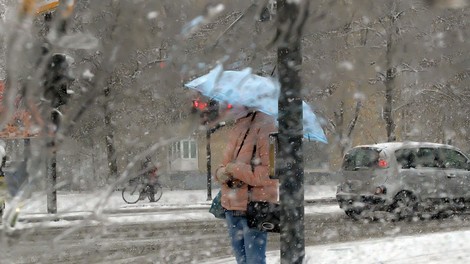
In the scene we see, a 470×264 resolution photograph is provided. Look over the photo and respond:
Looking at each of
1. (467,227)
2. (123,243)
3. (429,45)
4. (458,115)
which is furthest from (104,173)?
(458,115)

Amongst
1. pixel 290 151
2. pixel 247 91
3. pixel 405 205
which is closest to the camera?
pixel 247 91

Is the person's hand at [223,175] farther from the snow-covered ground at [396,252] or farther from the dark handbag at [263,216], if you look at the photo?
the snow-covered ground at [396,252]

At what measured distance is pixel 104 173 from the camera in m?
2.42

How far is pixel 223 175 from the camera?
Answer: 14.5 feet

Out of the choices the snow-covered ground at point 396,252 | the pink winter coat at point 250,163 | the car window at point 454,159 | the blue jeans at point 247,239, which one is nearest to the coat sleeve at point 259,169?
the pink winter coat at point 250,163

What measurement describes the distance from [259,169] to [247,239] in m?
0.50

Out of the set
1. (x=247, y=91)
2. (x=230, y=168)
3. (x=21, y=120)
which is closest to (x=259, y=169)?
(x=230, y=168)

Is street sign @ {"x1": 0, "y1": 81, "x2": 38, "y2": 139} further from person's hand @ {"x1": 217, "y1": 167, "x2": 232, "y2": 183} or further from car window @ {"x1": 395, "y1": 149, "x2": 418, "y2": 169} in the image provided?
car window @ {"x1": 395, "y1": 149, "x2": 418, "y2": 169}

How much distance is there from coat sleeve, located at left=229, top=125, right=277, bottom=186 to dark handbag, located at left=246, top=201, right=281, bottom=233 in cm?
15

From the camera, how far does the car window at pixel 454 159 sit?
1349 cm

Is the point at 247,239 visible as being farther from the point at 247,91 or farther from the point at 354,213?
the point at 354,213

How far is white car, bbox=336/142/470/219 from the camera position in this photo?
12.5 meters

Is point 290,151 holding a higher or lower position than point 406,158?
higher

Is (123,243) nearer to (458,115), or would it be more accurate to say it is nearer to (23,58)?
(23,58)
